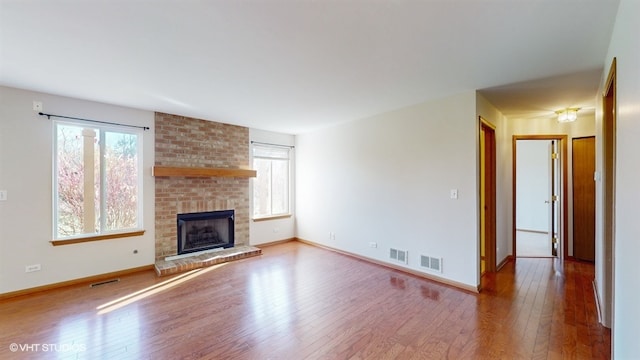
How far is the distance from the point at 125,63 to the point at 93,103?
69.1 inches

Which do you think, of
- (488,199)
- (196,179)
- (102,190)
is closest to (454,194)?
(488,199)

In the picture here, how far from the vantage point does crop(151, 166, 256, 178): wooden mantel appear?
4.05 meters

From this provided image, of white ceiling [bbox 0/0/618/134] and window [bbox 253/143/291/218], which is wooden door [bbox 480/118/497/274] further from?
window [bbox 253/143/291/218]

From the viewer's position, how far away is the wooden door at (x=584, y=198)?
426cm

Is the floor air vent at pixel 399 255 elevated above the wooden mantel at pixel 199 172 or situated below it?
below

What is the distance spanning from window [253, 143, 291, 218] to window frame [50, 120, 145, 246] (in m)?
2.00

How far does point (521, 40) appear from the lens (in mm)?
2062

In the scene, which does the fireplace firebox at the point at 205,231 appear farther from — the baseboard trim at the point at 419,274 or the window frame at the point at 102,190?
the baseboard trim at the point at 419,274

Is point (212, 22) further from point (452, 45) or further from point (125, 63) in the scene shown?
point (452, 45)

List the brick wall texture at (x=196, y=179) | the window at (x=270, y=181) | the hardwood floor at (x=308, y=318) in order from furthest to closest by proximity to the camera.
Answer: the window at (x=270, y=181) < the brick wall texture at (x=196, y=179) < the hardwood floor at (x=308, y=318)

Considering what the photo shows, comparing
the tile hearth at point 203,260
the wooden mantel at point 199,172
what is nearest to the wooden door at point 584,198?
the tile hearth at point 203,260
